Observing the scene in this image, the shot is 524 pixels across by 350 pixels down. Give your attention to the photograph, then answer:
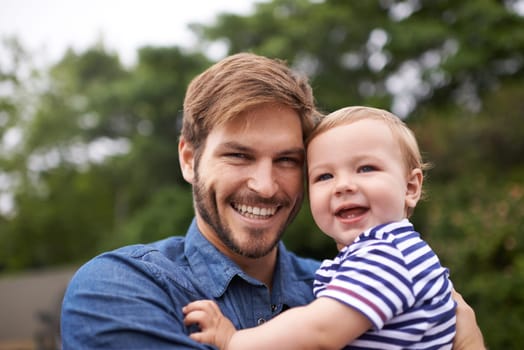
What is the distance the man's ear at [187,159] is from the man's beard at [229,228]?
11 centimetres

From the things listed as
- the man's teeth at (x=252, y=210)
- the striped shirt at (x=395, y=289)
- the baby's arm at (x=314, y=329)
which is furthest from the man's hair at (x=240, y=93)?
the baby's arm at (x=314, y=329)

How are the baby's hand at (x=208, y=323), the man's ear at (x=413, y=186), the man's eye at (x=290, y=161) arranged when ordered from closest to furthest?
1. the baby's hand at (x=208, y=323)
2. the man's ear at (x=413, y=186)
3. the man's eye at (x=290, y=161)

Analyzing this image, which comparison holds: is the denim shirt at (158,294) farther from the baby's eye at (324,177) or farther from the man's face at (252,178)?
the baby's eye at (324,177)

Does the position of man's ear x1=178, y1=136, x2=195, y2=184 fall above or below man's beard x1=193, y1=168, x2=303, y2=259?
above

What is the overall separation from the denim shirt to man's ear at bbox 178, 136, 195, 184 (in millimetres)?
249

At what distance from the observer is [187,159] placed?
2.38 meters

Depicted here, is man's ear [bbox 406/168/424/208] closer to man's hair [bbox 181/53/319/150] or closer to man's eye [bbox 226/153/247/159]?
man's hair [bbox 181/53/319/150]

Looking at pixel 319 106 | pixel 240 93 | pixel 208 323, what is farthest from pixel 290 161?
pixel 319 106

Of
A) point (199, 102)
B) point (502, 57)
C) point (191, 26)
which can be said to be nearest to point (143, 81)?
point (191, 26)

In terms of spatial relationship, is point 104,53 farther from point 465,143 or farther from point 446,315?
point 446,315

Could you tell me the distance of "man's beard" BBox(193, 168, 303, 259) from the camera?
2090 millimetres

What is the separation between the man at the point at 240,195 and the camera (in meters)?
1.90

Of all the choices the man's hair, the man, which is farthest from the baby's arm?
the man's hair

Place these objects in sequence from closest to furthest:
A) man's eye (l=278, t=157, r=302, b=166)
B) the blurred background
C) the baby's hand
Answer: the baby's hand < man's eye (l=278, t=157, r=302, b=166) < the blurred background
